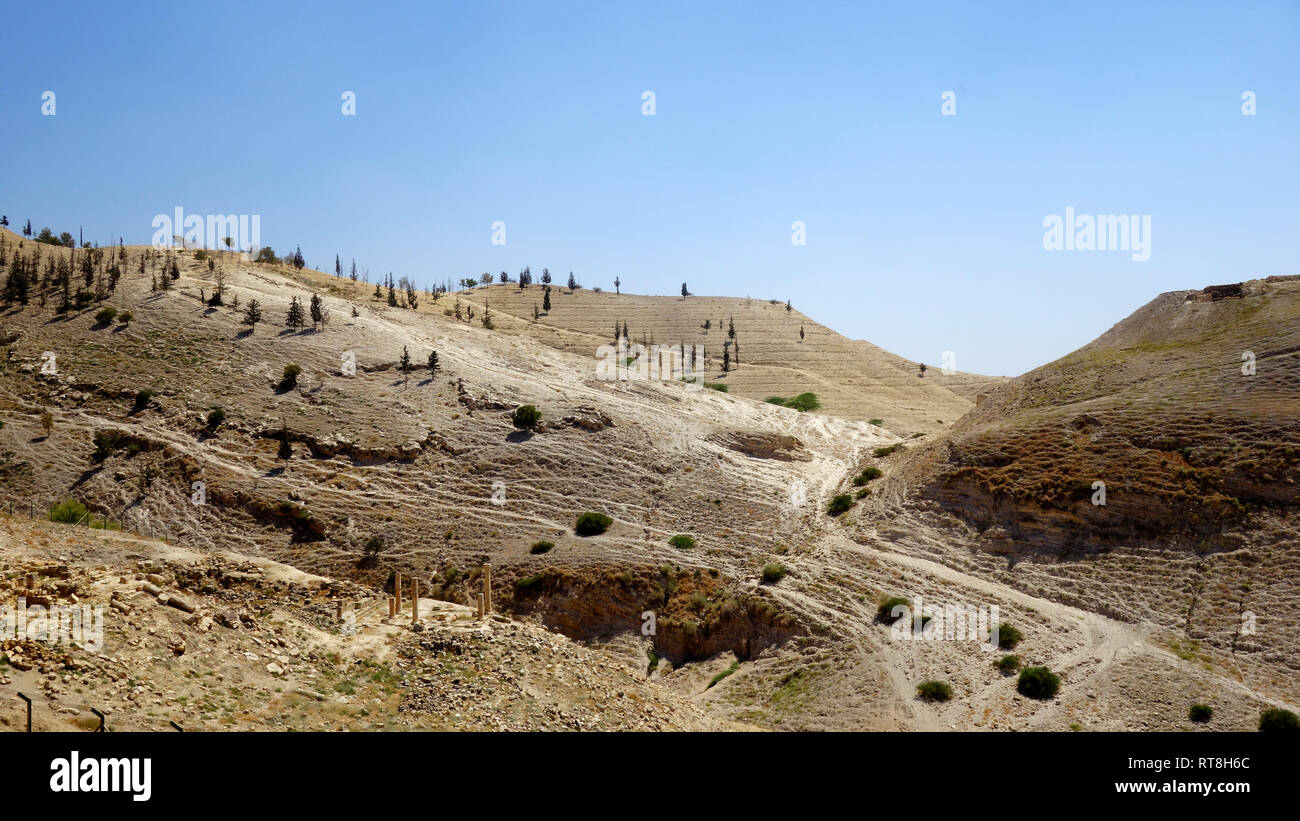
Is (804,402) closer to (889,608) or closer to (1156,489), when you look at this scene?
(1156,489)

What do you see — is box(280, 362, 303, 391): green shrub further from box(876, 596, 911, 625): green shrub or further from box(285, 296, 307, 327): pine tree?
box(876, 596, 911, 625): green shrub

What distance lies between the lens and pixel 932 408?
2820 inches

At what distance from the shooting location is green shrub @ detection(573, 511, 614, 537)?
3519 cm

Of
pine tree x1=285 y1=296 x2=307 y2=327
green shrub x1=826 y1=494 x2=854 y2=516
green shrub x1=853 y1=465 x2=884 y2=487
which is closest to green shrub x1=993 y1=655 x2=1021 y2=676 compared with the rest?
green shrub x1=826 y1=494 x2=854 y2=516

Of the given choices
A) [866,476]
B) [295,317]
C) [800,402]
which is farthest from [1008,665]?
[800,402]

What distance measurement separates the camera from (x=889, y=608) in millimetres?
28859

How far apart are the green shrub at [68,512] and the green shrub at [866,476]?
107ft

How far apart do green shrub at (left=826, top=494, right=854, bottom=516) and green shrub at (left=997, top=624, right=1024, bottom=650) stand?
1109cm

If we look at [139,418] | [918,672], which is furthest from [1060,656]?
[139,418]

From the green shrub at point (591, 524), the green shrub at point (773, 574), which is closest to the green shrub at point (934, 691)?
the green shrub at point (773, 574)

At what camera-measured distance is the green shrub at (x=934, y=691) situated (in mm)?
24220

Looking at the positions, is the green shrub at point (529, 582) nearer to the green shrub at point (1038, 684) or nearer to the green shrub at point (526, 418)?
the green shrub at point (526, 418)

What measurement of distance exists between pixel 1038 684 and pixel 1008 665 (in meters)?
1.33
